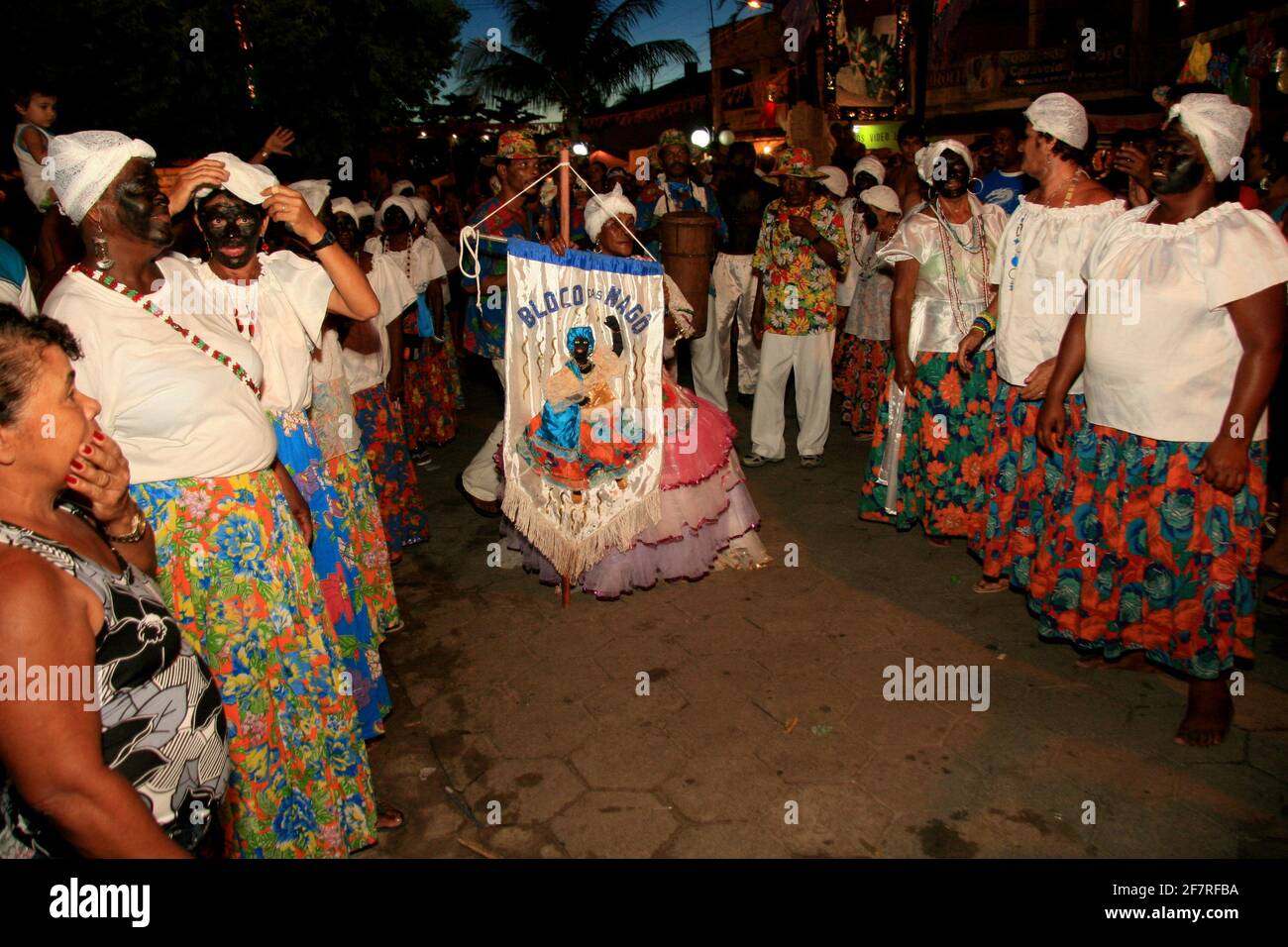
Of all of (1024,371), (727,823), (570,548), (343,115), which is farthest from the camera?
(343,115)

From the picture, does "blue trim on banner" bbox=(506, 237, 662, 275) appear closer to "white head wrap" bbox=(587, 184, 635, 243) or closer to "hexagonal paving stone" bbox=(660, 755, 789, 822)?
"white head wrap" bbox=(587, 184, 635, 243)

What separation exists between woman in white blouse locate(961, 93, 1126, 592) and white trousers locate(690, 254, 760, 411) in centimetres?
357

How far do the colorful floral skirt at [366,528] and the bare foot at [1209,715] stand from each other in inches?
139

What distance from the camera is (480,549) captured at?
573 cm

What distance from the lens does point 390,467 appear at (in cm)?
536

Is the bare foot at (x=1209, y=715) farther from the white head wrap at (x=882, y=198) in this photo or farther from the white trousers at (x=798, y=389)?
the white head wrap at (x=882, y=198)

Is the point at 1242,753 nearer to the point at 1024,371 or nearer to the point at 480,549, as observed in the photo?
the point at 1024,371

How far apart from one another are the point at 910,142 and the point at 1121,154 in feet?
18.9

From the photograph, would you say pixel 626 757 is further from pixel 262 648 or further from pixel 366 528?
pixel 366 528

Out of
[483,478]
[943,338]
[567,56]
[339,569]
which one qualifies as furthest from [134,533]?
[567,56]

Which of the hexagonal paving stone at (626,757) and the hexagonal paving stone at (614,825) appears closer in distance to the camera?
the hexagonal paving stone at (614,825)

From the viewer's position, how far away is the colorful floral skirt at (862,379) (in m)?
7.41

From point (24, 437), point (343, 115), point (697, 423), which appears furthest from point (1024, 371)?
point (343, 115)

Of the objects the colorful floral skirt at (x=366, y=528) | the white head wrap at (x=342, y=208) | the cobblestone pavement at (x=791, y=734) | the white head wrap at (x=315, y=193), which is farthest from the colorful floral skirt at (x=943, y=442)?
the white head wrap at (x=342, y=208)
